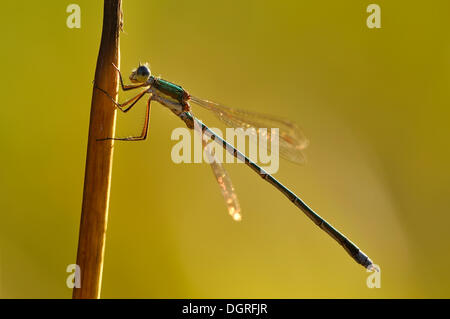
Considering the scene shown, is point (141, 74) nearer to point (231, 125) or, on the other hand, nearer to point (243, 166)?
point (231, 125)

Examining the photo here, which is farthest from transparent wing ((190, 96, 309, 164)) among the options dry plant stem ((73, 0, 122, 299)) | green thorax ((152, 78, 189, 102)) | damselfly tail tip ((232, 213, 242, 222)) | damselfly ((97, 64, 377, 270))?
dry plant stem ((73, 0, 122, 299))

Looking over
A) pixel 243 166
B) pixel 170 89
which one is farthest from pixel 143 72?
pixel 243 166

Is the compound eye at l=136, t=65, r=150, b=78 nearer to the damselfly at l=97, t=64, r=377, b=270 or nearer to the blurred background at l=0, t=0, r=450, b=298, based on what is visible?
the damselfly at l=97, t=64, r=377, b=270

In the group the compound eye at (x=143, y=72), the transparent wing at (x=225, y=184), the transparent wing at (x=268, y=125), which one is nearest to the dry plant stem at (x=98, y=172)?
the compound eye at (x=143, y=72)

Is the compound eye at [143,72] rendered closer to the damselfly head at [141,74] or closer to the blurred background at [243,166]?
the damselfly head at [141,74]

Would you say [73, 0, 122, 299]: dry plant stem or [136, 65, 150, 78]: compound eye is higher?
[136, 65, 150, 78]: compound eye

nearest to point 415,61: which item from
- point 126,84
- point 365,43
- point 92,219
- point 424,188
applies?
point 365,43

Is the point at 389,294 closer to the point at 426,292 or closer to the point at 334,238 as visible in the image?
the point at 426,292
